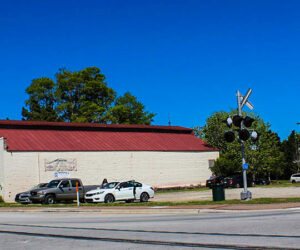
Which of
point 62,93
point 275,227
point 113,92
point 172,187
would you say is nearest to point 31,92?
point 62,93

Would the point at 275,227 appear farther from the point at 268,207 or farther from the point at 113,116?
the point at 113,116

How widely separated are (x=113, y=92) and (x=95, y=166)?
1450 inches

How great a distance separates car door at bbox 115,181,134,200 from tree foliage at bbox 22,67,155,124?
45.0 m

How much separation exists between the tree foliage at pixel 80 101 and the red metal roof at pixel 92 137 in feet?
66.6

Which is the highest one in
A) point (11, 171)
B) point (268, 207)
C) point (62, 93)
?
point (62, 93)

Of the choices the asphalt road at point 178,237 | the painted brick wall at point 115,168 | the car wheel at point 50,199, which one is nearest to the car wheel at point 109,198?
the car wheel at point 50,199

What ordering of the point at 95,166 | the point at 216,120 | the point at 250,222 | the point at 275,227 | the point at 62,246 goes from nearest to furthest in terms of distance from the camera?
the point at 62,246 < the point at 275,227 < the point at 250,222 < the point at 95,166 < the point at 216,120

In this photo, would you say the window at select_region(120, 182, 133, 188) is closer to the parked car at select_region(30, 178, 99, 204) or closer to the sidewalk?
the parked car at select_region(30, 178, 99, 204)

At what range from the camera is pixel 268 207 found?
17.7 meters

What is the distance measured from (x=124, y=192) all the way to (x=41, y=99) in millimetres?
52140

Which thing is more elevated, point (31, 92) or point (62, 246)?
point (31, 92)

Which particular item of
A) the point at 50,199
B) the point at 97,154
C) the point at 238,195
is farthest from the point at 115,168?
the point at 238,195

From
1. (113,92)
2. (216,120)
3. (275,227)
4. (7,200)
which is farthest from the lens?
(113,92)

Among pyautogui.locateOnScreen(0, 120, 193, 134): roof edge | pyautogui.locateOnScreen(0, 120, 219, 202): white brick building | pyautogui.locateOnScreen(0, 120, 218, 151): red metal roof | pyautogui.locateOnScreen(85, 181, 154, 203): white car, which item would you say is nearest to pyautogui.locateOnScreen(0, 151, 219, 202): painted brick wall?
pyautogui.locateOnScreen(0, 120, 219, 202): white brick building
